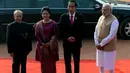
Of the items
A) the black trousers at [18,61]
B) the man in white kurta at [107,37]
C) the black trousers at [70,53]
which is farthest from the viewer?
the black trousers at [70,53]

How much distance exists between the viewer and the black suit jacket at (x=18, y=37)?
21.7 ft

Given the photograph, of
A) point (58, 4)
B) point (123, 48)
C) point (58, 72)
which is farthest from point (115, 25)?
point (58, 4)

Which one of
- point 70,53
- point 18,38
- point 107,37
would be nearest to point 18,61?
point 18,38

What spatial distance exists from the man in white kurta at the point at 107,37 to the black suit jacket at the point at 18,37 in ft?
4.18

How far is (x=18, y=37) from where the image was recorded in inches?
262

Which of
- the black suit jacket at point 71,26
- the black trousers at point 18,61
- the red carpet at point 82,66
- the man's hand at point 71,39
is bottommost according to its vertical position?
the red carpet at point 82,66

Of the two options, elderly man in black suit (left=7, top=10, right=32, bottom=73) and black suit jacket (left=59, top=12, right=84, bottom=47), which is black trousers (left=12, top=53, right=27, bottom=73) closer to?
elderly man in black suit (left=7, top=10, right=32, bottom=73)

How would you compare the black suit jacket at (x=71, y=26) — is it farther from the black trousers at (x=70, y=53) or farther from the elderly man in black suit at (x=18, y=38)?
the elderly man in black suit at (x=18, y=38)

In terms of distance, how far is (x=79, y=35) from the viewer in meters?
6.96

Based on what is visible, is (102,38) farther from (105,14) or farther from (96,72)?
(96,72)

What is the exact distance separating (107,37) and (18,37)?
→ 1583 millimetres

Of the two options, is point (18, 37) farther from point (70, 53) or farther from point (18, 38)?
point (70, 53)

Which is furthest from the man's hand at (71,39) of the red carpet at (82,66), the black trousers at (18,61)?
the red carpet at (82,66)

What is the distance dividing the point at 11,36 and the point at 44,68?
0.82 metres
